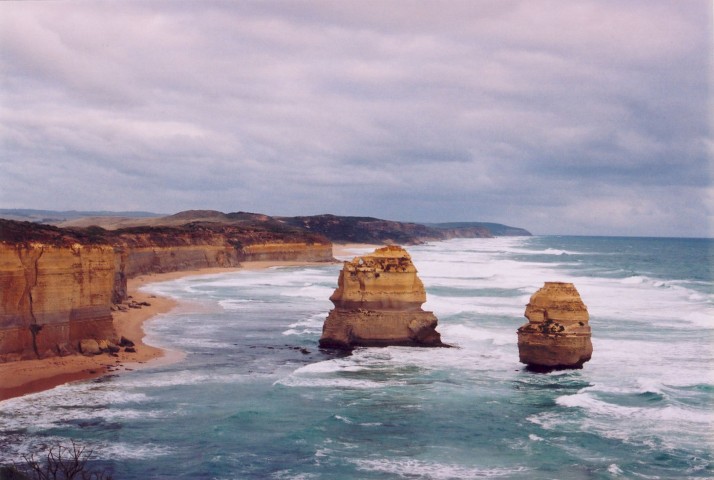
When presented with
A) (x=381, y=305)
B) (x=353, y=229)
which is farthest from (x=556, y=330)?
(x=353, y=229)

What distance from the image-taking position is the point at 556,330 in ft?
78.5

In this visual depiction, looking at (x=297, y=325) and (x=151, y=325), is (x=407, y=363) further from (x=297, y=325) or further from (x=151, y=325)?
(x=151, y=325)

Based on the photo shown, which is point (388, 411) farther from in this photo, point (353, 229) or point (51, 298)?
point (353, 229)

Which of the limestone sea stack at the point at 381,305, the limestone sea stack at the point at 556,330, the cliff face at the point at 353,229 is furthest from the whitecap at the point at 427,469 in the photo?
the cliff face at the point at 353,229

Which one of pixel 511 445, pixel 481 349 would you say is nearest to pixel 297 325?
pixel 481 349

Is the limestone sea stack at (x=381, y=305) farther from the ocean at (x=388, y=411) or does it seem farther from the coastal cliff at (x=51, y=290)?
the coastal cliff at (x=51, y=290)

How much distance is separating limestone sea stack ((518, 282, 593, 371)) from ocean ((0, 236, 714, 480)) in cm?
58

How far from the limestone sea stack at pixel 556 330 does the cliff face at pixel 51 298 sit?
15.3m

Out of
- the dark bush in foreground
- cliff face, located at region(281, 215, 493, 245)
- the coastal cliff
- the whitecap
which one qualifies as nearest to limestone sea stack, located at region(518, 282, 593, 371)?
the whitecap

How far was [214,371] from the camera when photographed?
25516mm

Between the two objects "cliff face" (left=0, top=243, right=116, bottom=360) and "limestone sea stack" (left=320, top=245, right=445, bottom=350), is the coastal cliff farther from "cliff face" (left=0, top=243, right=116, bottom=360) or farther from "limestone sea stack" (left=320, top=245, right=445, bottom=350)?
"limestone sea stack" (left=320, top=245, right=445, bottom=350)

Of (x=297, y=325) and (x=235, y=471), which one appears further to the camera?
(x=297, y=325)

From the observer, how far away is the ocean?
1664cm

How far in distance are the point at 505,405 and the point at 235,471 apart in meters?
8.60
